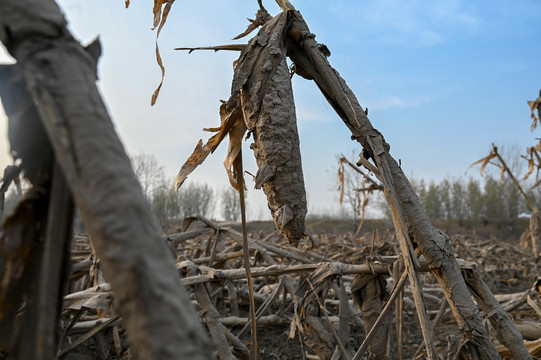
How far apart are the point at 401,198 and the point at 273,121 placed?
1.22ft

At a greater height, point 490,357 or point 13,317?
point 13,317

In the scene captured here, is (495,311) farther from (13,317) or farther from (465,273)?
(13,317)

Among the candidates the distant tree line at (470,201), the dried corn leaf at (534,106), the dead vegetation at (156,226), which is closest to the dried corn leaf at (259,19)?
the dead vegetation at (156,226)

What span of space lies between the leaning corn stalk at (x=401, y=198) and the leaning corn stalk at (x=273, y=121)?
101 mm

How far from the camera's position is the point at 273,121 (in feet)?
3.03

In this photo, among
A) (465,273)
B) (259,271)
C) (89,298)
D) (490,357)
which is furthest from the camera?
(259,271)

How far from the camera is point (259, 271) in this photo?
178 cm

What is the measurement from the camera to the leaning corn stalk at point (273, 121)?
0.92 m

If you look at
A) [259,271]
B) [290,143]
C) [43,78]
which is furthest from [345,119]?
[259,271]

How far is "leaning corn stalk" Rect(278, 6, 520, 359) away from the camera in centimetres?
98

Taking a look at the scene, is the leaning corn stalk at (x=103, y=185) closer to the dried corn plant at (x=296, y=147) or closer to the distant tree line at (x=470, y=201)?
the dried corn plant at (x=296, y=147)

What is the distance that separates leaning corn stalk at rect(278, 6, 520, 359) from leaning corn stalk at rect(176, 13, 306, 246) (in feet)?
0.33

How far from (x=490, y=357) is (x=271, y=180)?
73 centimetres

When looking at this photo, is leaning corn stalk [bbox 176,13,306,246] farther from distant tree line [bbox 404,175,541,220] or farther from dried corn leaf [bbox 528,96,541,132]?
distant tree line [bbox 404,175,541,220]
